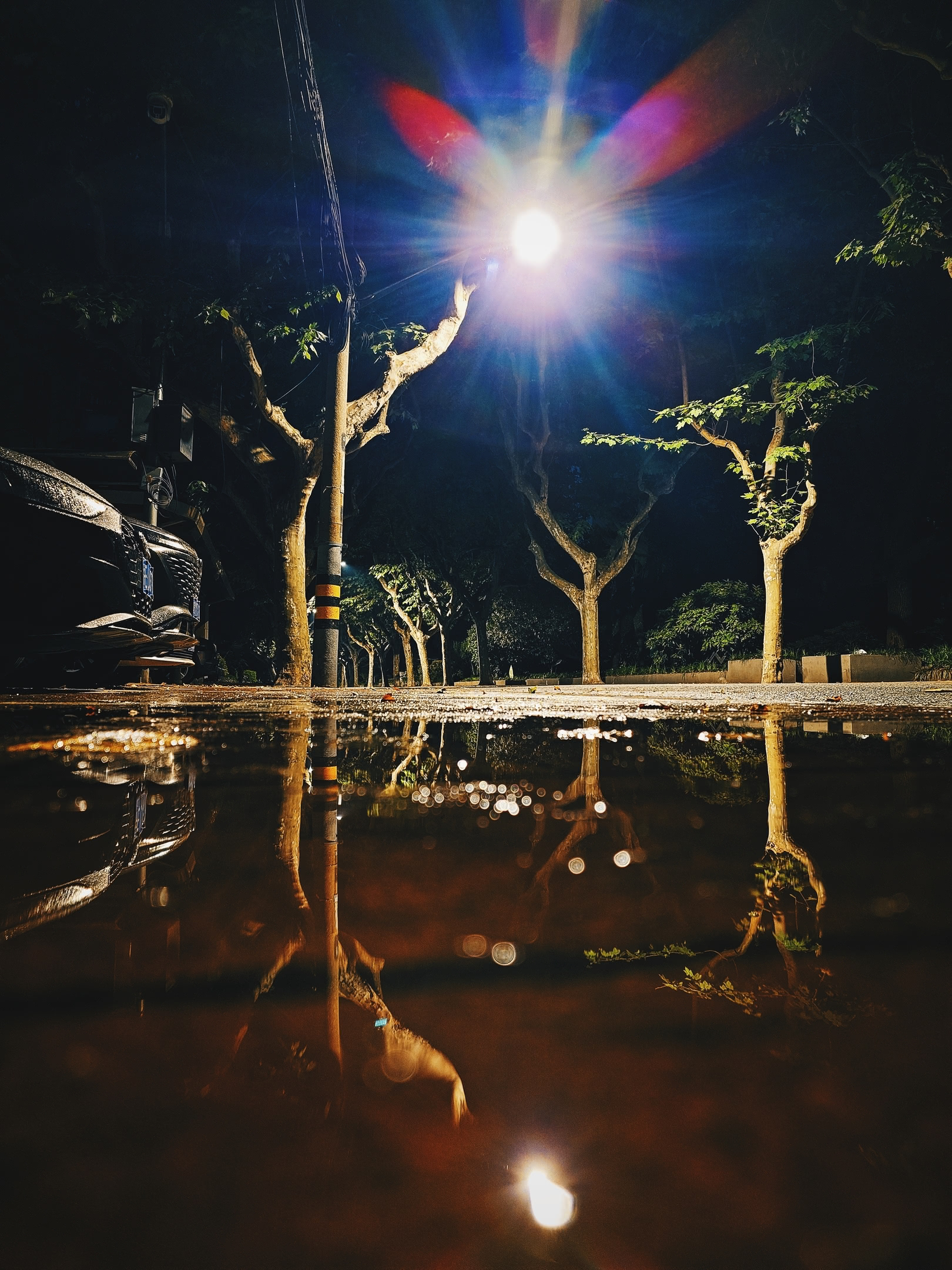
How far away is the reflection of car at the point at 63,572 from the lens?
149 inches

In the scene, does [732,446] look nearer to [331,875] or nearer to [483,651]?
[483,651]

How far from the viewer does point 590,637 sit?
17.2 metres

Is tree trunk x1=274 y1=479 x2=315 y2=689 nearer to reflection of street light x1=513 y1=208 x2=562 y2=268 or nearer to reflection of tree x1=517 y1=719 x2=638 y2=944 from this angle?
reflection of street light x1=513 y1=208 x2=562 y2=268

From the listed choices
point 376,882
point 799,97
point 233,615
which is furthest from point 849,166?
point 233,615

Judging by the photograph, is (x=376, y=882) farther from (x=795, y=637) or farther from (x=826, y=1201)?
(x=795, y=637)

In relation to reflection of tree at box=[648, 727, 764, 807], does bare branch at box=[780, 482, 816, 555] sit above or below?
above

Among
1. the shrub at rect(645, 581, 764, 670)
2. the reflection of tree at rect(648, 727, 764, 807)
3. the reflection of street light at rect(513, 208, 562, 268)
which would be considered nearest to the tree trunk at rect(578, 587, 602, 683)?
the shrub at rect(645, 581, 764, 670)

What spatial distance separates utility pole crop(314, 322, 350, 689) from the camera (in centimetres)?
906

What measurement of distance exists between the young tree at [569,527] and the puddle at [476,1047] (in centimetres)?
1599

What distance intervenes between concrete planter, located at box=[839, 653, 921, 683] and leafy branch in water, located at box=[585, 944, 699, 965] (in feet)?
45.2

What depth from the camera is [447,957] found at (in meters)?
0.60

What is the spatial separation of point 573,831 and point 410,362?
43.3 feet

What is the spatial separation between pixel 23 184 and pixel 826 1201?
622 inches

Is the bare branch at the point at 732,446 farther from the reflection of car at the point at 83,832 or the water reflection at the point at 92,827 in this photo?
the reflection of car at the point at 83,832
